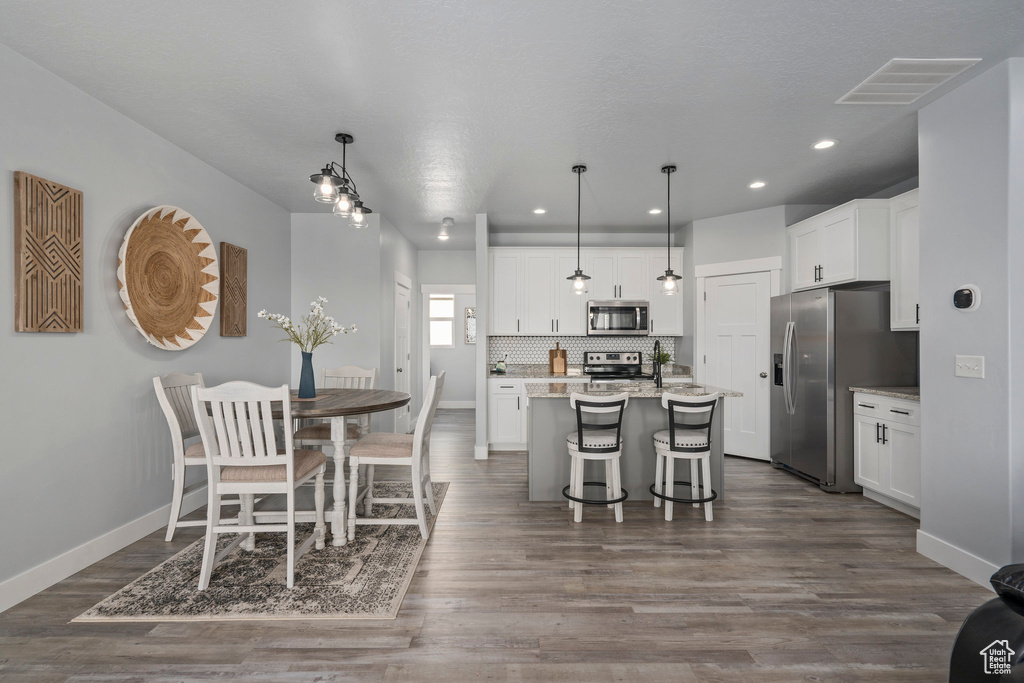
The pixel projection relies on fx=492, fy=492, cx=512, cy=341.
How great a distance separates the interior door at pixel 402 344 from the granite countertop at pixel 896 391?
4.65m

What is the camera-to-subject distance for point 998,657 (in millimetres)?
1403

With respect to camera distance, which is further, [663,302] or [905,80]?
[663,302]

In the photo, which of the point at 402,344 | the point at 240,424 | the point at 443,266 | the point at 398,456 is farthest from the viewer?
the point at 443,266

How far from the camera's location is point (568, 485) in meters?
3.86

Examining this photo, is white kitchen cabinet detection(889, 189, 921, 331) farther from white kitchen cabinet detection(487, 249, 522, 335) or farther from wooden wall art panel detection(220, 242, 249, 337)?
wooden wall art panel detection(220, 242, 249, 337)

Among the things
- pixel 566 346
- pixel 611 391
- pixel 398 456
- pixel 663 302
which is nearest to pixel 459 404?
pixel 566 346

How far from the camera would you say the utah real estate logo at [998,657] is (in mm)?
1392

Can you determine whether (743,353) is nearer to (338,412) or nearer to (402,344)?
(402,344)

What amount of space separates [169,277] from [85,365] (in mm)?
851

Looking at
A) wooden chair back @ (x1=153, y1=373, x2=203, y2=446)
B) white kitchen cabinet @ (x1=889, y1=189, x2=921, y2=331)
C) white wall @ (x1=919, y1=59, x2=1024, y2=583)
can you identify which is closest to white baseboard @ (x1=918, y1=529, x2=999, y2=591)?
white wall @ (x1=919, y1=59, x2=1024, y2=583)

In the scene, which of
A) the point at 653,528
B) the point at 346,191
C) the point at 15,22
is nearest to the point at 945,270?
the point at 653,528

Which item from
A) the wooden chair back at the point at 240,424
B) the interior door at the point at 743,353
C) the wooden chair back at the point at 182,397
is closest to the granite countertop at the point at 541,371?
the interior door at the point at 743,353

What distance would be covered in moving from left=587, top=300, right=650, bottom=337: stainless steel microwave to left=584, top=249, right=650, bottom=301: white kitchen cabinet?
3.5 inches

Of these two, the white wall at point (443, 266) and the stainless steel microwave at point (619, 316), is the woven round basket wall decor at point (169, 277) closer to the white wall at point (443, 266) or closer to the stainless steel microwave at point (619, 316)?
the white wall at point (443, 266)
